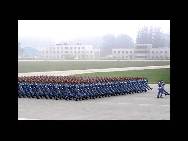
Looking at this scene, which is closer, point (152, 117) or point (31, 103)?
point (152, 117)

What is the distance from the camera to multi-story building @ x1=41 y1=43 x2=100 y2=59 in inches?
5187

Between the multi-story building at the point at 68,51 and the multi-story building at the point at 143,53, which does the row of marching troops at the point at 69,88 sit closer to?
the multi-story building at the point at 143,53

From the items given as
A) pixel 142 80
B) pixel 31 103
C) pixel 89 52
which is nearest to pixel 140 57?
pixel 89 52

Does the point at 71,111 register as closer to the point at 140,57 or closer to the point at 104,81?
the point at 104,81

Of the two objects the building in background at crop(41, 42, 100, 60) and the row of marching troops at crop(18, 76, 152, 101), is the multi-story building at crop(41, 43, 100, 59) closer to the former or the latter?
the building in background at crop(41, 42, 100, 60)

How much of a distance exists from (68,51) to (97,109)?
4716 inches

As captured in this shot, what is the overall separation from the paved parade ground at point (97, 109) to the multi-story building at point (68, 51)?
110m

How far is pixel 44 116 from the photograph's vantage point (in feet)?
47.5

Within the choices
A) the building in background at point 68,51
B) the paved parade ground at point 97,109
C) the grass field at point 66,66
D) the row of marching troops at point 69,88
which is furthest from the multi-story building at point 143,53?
the paved parade ground at point 97,109

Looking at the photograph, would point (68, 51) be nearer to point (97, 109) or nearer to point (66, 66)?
point (66, 66)

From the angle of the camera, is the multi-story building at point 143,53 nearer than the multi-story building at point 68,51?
Yes

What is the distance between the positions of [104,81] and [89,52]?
113 meters

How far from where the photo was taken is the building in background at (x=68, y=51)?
13175cm

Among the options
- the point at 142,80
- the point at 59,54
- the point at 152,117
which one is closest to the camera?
the point at 152,117
